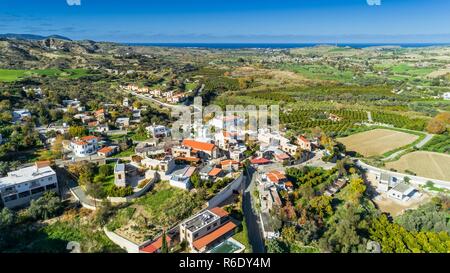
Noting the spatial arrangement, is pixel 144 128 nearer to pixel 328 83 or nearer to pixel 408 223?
pixel 408 223

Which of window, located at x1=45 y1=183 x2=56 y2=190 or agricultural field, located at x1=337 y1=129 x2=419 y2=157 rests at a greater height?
window, located at x1=45 y1=183 x2=56 y2=190

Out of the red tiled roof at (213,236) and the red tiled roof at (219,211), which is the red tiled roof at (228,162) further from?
the red tiled roof at (213,236)

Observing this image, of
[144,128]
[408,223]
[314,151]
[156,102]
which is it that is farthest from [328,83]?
[408,223]

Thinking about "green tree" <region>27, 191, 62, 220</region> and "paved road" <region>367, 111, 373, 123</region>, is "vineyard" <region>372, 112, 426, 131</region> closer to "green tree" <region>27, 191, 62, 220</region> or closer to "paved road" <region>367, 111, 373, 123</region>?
"paved road" <region>367, 111, 373, 123</region>

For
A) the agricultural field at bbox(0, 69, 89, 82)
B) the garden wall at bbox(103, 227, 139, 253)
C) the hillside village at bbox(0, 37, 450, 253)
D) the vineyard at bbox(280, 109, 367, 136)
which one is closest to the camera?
the garden wall at bbox(103, 227, 139, 253)

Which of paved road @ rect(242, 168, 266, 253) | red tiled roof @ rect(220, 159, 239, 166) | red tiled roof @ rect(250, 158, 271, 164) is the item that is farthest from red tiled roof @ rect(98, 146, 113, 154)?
red tiled roof @ rect(250, 158, 271, 164)

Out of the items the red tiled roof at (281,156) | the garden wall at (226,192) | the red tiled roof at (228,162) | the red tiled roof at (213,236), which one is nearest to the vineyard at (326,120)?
the red tiled roof at (281,156)
